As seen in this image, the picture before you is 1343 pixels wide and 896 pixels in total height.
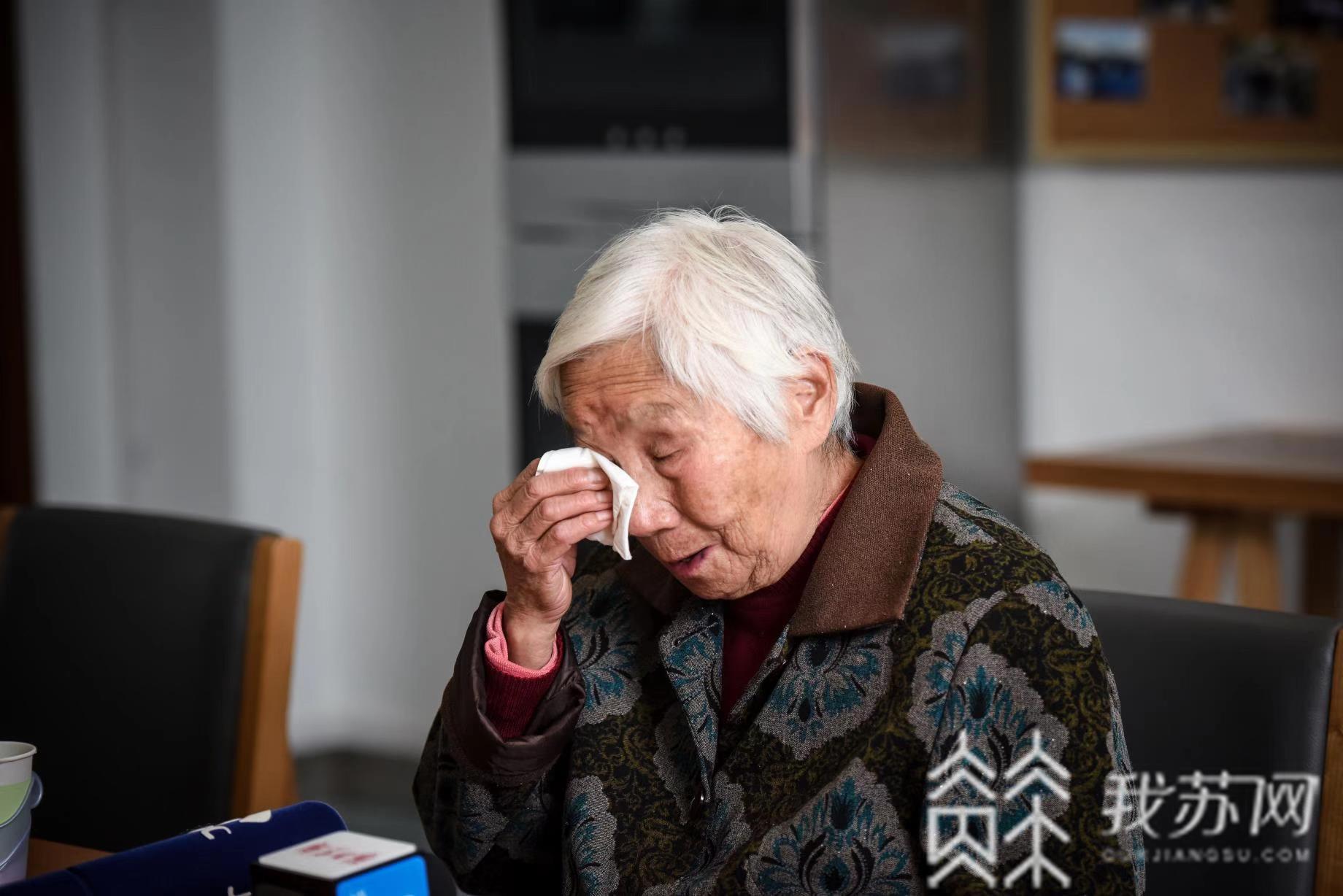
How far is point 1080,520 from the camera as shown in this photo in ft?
10.2

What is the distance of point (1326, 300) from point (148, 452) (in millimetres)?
2542

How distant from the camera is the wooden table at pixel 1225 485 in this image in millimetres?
2363

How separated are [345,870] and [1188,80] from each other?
2.54m

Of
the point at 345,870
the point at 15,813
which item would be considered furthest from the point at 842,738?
the point at 15,813

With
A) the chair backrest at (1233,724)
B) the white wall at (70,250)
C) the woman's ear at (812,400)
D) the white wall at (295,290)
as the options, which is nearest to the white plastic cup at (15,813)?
the woman's ear at (812,400)

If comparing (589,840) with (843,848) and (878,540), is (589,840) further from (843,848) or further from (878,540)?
(878,540)

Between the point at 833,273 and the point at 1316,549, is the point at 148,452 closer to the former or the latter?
the point at 833,273

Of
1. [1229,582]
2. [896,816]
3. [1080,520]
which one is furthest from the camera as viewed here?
[1080,520]

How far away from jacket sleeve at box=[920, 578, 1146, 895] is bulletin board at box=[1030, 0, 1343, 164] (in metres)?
1.99

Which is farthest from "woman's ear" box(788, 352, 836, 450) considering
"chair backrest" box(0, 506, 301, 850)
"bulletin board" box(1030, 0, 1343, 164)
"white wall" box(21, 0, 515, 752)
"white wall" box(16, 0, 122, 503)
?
"white wall" box(16, 0, 122, 503)

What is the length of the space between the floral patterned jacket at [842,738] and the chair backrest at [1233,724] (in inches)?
4.2

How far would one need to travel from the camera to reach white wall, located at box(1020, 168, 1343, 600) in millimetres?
2891

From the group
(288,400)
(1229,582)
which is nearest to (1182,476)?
(1229,582)

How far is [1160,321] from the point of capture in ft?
9.88
